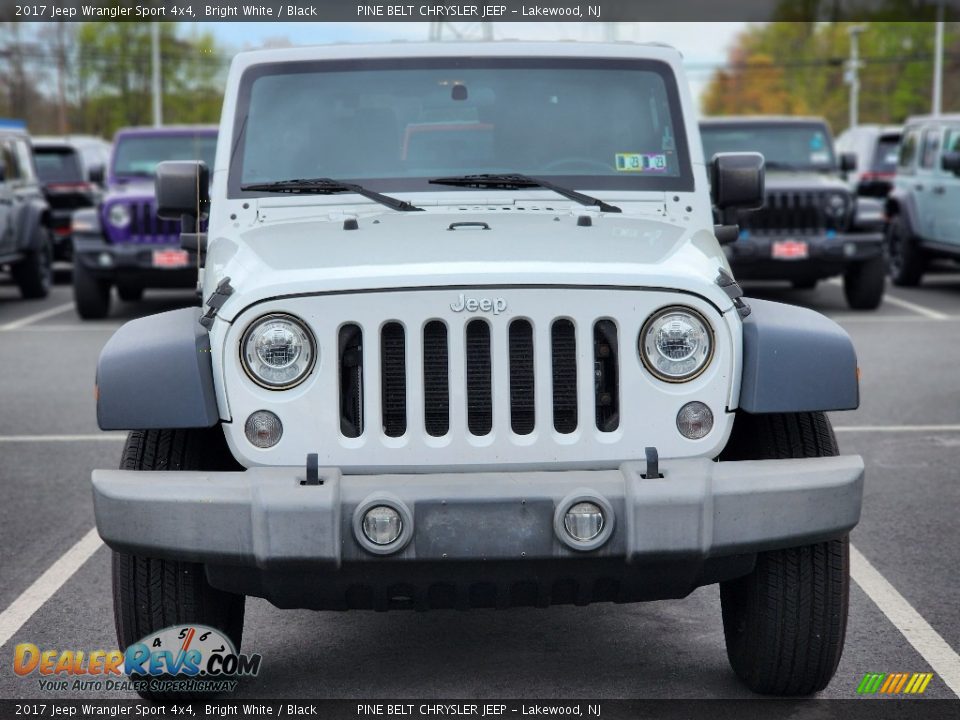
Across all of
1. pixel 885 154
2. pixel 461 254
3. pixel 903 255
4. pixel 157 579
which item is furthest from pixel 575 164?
pixel 885 154

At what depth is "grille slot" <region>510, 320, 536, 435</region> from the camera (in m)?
3.78

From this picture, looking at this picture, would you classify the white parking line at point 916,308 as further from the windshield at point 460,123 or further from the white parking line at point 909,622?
the windshield at point 460,123

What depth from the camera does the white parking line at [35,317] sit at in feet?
48.4

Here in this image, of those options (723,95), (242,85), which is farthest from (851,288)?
(723,95)

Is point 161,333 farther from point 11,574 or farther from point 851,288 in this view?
point 851,288

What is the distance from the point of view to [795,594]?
4.00m

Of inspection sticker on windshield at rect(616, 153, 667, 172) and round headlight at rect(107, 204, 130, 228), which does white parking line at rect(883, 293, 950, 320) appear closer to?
round headlight at rect(107, 204, 130, 228)

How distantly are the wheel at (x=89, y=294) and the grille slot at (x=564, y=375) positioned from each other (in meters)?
11.5

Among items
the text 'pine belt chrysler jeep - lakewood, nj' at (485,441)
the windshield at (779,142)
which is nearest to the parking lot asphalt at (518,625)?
the text 'pine belt chrysler jeep - lakewood, nj' at (485,441)

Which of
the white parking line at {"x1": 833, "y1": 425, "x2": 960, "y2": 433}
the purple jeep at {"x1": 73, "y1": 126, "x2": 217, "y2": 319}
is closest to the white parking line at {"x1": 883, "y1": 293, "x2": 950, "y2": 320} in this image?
the white parking line at {"x1": 833, "y1": 425, "x2": 960, "y2": 433}

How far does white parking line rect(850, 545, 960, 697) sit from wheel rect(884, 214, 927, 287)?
12.0m

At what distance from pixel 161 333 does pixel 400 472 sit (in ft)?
2.50

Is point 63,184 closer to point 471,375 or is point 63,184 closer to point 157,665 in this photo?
point 157,665

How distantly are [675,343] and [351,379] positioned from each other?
0.84 meters
